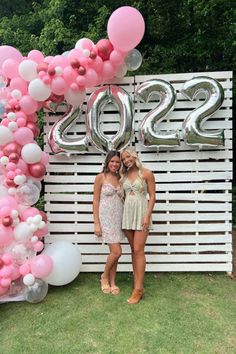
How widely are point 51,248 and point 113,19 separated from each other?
8.18ft

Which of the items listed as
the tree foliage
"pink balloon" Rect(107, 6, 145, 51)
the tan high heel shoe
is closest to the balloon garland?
"pink balloon" Rect(107, 6, 145, 51)

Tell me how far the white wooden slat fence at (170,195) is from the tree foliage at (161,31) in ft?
10.2

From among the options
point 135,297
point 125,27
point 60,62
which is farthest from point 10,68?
point 135,297

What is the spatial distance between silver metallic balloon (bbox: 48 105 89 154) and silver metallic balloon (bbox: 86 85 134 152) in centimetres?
15

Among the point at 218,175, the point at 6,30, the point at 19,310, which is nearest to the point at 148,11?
the point at 6,30

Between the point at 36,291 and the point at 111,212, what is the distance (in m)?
1.09

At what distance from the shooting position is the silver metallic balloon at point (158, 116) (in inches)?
160

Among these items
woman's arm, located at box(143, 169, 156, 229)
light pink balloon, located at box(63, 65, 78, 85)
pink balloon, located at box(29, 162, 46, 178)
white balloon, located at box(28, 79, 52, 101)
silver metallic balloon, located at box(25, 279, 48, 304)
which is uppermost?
light pink balloon, located at box(63, 65, 78, 85)

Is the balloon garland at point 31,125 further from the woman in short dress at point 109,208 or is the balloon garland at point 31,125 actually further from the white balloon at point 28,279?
the woman in short dress at point 109,208

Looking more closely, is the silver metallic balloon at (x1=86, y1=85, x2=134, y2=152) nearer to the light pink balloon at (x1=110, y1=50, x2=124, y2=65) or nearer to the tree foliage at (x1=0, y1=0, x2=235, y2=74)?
the light pink balloon at (x1=110, y1=50, x2=124, y2=65)

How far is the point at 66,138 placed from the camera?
419 centimetres

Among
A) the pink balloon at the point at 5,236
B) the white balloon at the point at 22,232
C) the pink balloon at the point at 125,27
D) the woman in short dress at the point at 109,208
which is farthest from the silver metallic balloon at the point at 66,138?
the pink balloon at the point at 5,236

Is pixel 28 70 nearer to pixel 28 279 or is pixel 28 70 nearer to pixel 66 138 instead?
pixel 66 138

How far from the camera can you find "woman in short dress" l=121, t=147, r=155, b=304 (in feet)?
11.5
